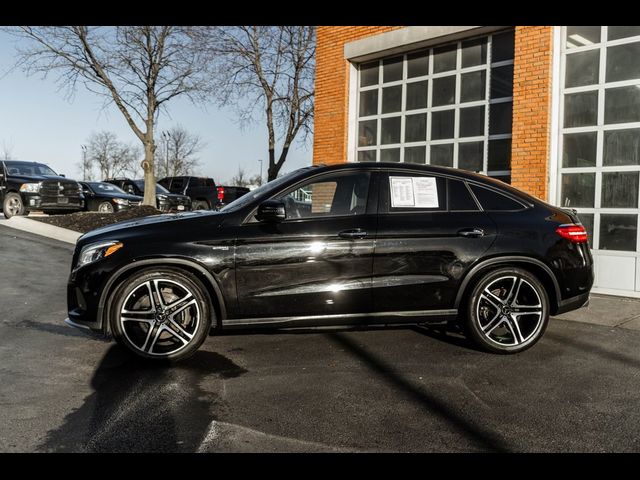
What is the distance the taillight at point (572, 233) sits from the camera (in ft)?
17.1

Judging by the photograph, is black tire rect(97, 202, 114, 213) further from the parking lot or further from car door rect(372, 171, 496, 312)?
car door rect(372, 171, 496, 312)

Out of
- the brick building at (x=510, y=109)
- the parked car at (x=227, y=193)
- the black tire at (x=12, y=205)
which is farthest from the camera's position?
the parked car at (x=227, y=193)

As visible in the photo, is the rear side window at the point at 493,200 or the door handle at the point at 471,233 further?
the rear side window at the point at 493,200

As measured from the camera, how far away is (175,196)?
71.5ft

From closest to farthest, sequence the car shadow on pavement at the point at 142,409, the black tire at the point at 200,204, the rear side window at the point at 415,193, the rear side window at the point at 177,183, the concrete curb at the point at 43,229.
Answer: the car shadow on pavement at the point at 142,409 → the rear side window at the point at 415,193 → the concrete curb at the point at 43,229 → the black tire at the point at 200,204 → the rear side window at the point at 177,183

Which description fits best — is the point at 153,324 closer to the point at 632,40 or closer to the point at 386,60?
the point at 632,40

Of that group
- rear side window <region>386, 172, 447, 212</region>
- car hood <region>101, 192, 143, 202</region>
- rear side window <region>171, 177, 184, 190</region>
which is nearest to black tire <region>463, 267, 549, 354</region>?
rear side window <region>386, 172, 447, 212</region>

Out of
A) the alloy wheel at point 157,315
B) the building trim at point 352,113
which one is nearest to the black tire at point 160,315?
the alloy wheel at point 157,315

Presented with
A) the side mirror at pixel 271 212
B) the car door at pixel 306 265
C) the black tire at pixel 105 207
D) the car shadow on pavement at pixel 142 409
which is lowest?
the car shadow on pavement at pixel 142 409

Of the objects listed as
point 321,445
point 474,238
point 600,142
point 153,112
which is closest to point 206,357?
point 321,445

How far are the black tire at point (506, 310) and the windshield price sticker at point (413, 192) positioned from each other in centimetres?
84

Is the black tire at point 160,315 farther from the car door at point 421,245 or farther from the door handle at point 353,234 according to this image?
the car door at point 421,245

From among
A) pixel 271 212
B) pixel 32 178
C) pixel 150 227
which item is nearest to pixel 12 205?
pixel 32 178

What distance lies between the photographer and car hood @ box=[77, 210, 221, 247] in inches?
185
